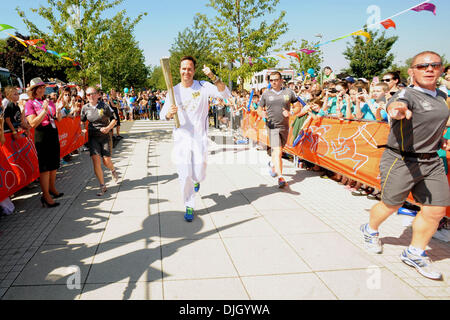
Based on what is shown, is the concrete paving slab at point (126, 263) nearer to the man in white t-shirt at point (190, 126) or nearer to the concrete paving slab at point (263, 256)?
Result: the concrete paving slab at point (263, 256)

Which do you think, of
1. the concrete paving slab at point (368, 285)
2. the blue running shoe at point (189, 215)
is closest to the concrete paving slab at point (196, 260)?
the blue running shoe at point (189, 215)

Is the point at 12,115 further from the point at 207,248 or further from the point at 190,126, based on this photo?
the point at 207,248

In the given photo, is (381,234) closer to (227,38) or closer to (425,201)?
(425,201)

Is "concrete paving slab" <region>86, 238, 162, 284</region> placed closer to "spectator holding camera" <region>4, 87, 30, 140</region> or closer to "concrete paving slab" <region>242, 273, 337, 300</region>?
"concrete paving slab" <region>242, 273, 337, 300</region>

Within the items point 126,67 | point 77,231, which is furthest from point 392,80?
point 126,67

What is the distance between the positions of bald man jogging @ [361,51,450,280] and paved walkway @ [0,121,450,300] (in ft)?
1.43

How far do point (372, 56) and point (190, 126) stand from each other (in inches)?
1736

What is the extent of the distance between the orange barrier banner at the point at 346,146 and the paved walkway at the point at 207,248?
0.46 metres

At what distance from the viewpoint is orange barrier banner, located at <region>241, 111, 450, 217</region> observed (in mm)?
5371

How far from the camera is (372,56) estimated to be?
42000 millimetres

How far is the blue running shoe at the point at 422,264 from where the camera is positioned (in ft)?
10.2

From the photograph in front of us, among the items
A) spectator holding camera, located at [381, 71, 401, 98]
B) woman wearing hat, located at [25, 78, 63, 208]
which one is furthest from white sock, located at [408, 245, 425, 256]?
woman wearing hat, located at [25, 78, 63, 208]
